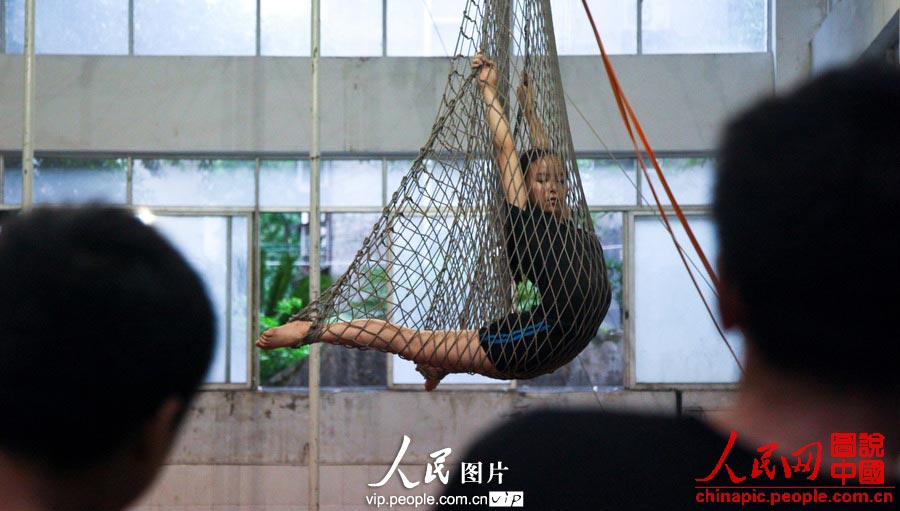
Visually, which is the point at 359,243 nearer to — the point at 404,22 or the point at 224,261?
the point at 224,261

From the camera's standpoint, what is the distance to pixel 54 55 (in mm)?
6246

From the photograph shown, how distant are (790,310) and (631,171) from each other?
5.84 metres

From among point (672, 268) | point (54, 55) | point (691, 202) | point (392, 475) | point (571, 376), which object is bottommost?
point (392, 475)

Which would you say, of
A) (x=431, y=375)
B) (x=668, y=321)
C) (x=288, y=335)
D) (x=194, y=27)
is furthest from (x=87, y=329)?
(x=194, y=27)

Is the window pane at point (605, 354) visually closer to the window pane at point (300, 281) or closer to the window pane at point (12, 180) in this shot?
the window pane at point (300, 281)

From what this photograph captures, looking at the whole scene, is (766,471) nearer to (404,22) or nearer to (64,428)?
(64,428)

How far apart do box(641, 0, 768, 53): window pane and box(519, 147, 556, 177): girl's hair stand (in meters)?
3.64

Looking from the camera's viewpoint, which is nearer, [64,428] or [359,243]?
[64,428]

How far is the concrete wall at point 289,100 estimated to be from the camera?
619 centimetres

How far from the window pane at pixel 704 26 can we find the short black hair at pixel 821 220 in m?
5.96

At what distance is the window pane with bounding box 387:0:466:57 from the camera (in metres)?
→ 6.28

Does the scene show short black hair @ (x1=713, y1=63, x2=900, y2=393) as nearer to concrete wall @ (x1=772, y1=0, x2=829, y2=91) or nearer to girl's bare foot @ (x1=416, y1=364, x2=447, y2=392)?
girl's bare foot @ (x1=416, y1=364, x2=447, y2=392)

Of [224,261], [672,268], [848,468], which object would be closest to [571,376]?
[672,268]

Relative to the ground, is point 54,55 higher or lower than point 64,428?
higher
